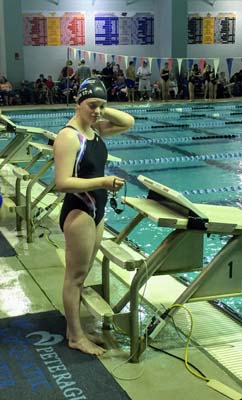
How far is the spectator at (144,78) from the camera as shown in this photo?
19659 mm

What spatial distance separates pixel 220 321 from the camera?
3.61 m

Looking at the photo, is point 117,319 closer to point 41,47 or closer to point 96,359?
point 96,359

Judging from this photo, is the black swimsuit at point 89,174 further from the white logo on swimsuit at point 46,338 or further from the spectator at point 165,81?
the spectator at point 165,81

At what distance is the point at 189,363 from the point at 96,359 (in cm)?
48

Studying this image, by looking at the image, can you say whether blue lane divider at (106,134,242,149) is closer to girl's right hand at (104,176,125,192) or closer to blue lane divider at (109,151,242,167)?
blue lane divider at (109,151,242,167)

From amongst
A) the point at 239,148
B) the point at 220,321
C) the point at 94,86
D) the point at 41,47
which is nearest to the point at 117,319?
the point at 220,321

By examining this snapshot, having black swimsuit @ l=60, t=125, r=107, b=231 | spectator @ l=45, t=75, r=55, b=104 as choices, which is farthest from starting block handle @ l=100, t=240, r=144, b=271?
spectator @ l=45, t=75, r=55, b=104

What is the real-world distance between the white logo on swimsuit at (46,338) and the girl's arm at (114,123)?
1.19 meters

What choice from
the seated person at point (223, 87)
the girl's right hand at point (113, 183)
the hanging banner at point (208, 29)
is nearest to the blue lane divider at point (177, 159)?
the girl's right hand at point (113, 183)

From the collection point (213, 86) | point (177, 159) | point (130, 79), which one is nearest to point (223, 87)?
point (213, 86)

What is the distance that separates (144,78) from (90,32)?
9.22 ft

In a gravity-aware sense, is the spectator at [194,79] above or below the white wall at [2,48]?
below

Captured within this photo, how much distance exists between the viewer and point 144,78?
19781mm

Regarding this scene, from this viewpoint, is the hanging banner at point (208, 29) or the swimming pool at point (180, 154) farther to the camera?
the hanging banner at point (208, 29)
